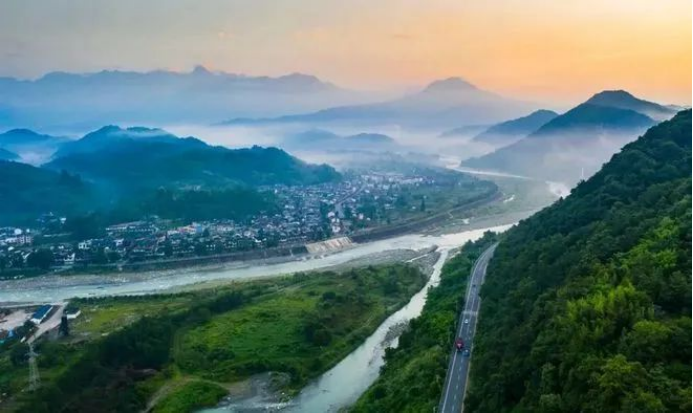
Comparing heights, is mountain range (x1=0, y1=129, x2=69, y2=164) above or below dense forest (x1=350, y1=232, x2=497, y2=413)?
above

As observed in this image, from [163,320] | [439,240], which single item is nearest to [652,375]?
[163,320]

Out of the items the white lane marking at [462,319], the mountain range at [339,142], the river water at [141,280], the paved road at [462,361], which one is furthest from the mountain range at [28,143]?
the paved road at [462,361]

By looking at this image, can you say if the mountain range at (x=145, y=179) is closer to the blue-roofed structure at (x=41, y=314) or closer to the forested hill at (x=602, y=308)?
the blue-roofed structure at (x=41, y=314)

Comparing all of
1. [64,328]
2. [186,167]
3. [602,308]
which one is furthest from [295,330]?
[186,167]

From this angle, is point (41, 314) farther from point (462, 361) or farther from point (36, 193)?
point (36, 193)

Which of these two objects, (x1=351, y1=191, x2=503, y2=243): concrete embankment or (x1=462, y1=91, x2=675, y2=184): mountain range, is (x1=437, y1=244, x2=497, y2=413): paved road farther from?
(x1=462, y1=91, x2=675, y2=184): mountain range

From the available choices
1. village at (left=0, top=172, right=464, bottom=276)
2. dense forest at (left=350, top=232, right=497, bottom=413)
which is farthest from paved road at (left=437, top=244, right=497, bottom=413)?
village at (left=0, top=172, right=464, bottom=276)
